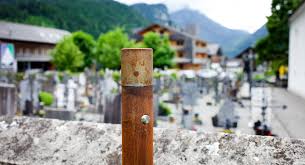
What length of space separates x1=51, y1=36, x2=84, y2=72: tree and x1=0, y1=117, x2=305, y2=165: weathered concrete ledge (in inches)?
1559

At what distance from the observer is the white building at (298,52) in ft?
52.1

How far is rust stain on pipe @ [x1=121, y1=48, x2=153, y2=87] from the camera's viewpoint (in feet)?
3.07

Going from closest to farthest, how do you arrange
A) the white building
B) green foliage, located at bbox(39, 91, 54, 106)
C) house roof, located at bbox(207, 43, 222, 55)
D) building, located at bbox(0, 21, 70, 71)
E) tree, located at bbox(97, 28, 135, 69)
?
green foliage, located at bbox(39, 91, 54, 106)
the white building
building, located at bbox(0, 21, 70, 71)
tree, located at bbox(97, 28, 135, 69)
house roof, located at bbox(207, 43, 222, 55)

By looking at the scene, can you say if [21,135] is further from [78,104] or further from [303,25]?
[303,25]

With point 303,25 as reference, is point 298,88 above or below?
below

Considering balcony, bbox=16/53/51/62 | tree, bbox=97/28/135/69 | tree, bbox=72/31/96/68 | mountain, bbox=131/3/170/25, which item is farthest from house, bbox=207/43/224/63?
mountain, bbox=131/3/170/25

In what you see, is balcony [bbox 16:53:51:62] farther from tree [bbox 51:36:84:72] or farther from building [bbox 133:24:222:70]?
building [bbox 133:24:222:70]

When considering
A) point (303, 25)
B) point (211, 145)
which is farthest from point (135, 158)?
point (303, 25)

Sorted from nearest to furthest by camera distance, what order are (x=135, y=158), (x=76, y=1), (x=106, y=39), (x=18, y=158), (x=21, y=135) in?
(x=135, y=158) → (x=18, y=158) → (x=21, y=135) → (x=76, y=1) → (x=106, y=39)

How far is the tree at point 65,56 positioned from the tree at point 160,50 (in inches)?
406

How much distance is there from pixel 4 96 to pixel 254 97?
604cm

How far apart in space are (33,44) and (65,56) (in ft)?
14.7

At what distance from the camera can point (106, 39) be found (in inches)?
1729

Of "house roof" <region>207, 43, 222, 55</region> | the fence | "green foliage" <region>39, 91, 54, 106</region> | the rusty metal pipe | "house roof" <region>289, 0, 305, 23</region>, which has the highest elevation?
"house roof" <region>207, 43, 222, 55</region>
